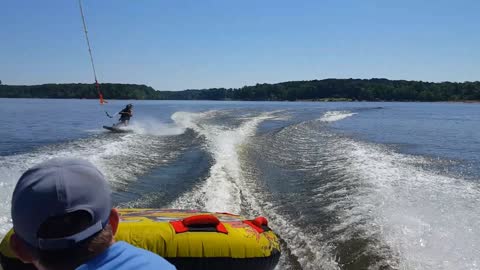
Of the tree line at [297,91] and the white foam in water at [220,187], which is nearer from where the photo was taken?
the white foam in water at [220,187]

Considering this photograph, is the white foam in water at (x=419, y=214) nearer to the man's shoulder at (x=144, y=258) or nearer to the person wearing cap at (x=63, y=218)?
the man's shoulder at (x=144, y=258)

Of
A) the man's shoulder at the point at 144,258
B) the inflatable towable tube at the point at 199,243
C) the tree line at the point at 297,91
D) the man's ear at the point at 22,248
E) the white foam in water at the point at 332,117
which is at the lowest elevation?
the tree line at the point at 297,91

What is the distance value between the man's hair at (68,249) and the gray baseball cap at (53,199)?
0.01 m

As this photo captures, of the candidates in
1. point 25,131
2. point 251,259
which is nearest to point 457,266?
point 251,259

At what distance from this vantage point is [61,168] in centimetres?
135

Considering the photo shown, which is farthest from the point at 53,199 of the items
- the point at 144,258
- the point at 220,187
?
the point at 220,187

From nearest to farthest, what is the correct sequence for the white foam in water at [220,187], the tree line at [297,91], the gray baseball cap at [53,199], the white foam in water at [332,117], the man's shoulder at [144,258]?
the gray baseball cap at [53,199] → the man's shoulder at [144,258] → the white foam in water at [220,187] → the white foam in water at [332,117] → the tree line at [297,91]

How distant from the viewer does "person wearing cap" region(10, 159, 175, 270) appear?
1314 mm


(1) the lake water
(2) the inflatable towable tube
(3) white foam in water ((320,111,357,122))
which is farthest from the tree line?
(2) the inflatable towable tube

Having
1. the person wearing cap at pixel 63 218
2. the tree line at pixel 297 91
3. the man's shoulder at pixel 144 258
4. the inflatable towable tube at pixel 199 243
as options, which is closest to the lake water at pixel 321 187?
the inflatable towable tube at pixel 199 243

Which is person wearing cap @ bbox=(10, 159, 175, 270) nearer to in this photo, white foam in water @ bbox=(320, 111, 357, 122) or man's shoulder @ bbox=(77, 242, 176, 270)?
man's shoulder @ bbox=(77, 242, 176, 270)

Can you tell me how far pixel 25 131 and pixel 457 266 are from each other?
18928 millimetres

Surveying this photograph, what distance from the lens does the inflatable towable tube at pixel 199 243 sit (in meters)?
3.85

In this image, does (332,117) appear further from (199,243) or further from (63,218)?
(63,218)
